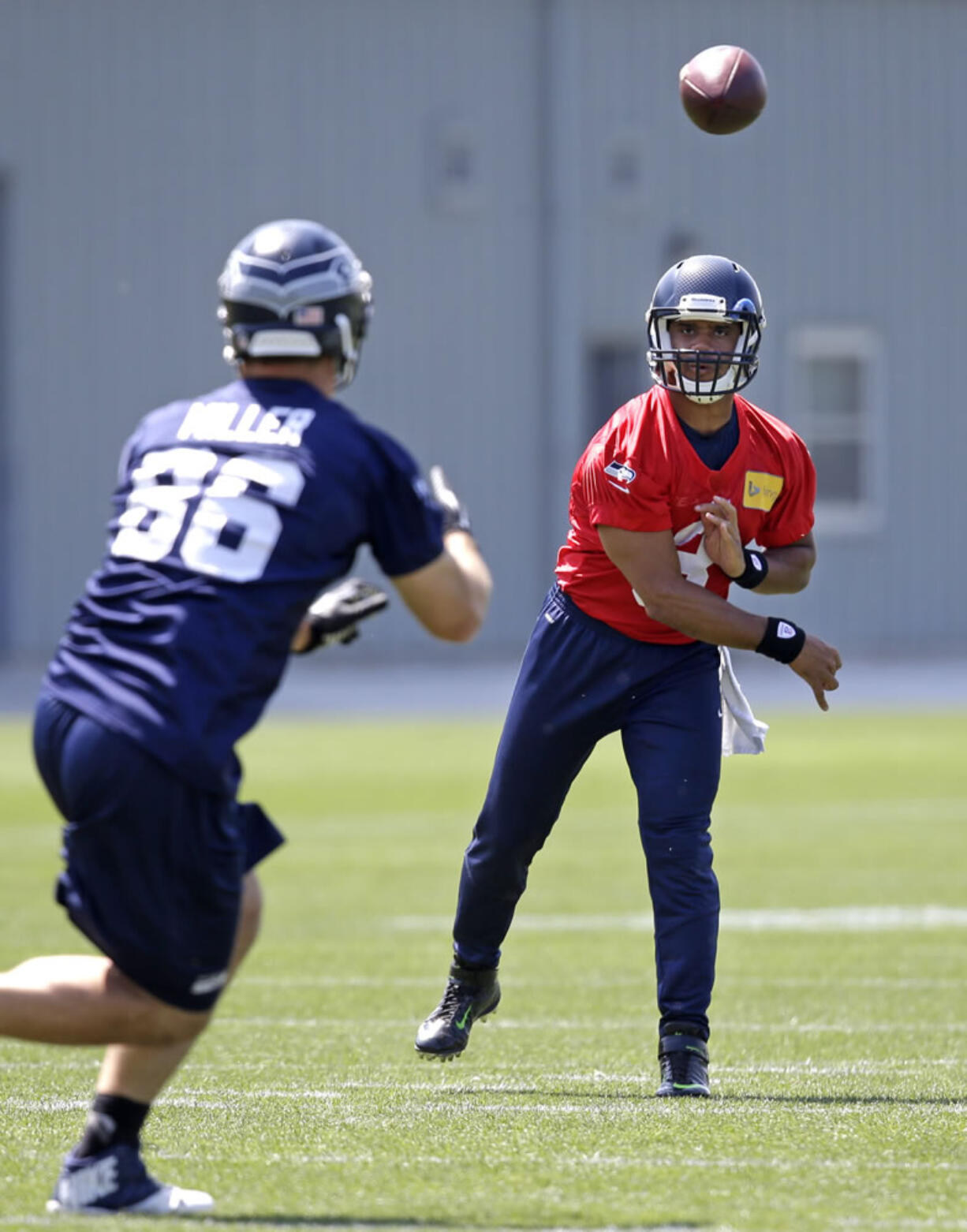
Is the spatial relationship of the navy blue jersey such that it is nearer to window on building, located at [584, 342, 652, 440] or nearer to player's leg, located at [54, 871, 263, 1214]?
player's leg, located at [54, 871, 263, 1214]

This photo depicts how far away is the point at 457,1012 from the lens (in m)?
6.30

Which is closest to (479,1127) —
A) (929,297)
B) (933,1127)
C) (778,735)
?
(933,1127)

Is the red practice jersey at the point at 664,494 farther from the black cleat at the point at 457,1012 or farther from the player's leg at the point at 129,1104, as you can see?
the player's leg at the point at 129,1104

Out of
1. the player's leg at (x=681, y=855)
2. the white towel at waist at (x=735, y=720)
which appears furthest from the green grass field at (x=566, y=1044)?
the white towel at waist at (x=735, y=720)

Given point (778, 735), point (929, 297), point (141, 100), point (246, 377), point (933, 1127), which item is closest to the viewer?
point (246, 377)

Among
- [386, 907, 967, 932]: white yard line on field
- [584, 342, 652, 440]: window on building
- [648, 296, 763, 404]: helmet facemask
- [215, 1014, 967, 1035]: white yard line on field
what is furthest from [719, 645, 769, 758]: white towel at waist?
[584, 342, 652, 440]: window on building

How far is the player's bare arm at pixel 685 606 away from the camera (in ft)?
19.1

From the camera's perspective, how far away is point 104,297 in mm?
24328

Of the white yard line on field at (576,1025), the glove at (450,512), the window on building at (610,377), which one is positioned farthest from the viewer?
A: the window on building at (610,377)

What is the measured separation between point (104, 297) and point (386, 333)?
10.1 ft

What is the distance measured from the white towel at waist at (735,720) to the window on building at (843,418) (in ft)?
65.3

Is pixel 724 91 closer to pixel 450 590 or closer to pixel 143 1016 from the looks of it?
pixel 450 590

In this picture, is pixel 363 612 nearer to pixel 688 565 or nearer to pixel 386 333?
pixel 688 565

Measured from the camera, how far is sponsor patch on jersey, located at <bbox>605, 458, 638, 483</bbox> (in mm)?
5891
